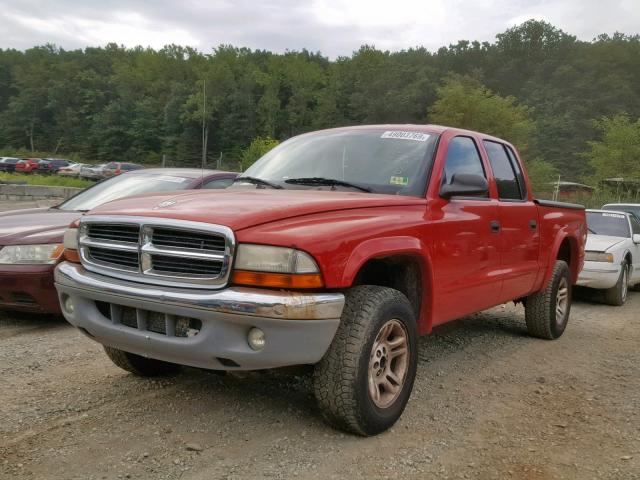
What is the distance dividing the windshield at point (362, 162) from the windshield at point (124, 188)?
1904mm

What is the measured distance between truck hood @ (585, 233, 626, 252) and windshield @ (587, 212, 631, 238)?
245mm

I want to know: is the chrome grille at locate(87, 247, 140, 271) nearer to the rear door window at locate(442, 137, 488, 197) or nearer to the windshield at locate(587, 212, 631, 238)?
the rear door window at locate(442, 137, 488, 197)

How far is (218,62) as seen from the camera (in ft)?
316

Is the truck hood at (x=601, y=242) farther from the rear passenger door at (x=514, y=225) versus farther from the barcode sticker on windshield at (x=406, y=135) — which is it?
the barcode sticker on windshield at (x=406, y=135)

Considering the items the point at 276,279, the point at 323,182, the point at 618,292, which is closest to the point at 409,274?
the point at 323,182

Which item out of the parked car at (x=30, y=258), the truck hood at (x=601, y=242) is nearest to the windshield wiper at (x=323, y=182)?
the parked car at (x=30, y=258)

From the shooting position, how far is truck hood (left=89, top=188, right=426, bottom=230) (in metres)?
2.88

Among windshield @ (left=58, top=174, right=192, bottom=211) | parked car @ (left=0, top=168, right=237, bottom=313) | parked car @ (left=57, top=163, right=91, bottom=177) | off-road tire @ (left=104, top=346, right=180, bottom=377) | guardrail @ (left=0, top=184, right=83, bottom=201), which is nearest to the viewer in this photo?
off-road tire @ (left=104, top=346, right=180, bottom=377)

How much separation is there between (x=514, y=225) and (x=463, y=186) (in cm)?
118

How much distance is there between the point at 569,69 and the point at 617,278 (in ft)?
267

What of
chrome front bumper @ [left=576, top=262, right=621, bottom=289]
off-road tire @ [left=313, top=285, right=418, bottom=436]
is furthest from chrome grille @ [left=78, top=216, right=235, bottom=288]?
chrome front bumper @ [left=576, top=262, right=621, bottom=289]

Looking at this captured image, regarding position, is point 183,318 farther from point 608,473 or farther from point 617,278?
point 617,278

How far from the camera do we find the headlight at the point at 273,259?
2.74 meters

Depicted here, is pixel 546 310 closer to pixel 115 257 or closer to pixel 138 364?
pixel 138 364
